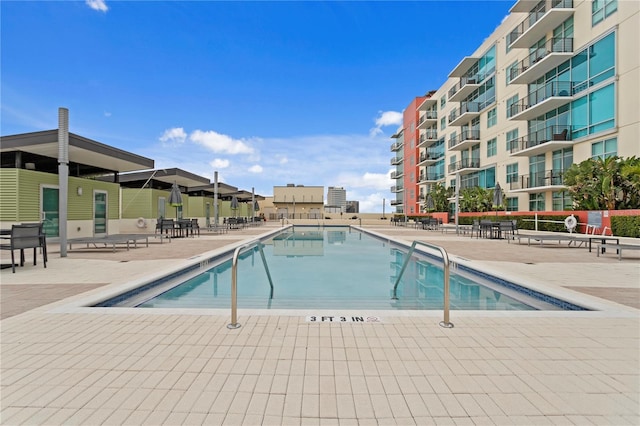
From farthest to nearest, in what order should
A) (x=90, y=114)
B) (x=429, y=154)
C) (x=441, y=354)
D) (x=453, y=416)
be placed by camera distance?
(x=429, y=154)
(x=90, y=114)
(x=441, y=354)
(x=453, y=416)

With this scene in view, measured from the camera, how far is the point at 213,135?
1802 inches

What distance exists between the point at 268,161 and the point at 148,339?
148ft

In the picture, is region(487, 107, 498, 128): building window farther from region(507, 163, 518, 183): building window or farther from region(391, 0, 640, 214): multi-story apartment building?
region(507, 163, 518, 183): building window

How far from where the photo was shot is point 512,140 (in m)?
24.9

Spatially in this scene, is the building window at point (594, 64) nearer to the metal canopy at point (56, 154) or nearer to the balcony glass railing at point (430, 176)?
the balcony glass railing at point (430, 176)

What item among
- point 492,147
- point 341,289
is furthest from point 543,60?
point 341,289

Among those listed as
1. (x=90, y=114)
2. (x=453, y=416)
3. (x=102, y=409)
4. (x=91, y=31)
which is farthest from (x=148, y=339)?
(x=91, y=31)

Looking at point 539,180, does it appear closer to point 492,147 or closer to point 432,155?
point 492,147

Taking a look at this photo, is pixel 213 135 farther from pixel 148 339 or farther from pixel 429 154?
pixel 148 339

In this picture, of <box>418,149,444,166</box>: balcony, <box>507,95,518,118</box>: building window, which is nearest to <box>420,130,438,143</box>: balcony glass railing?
<box>418,149,444,166</box>: balcony

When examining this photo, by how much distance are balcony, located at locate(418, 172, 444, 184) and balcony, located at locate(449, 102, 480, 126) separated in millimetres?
7211

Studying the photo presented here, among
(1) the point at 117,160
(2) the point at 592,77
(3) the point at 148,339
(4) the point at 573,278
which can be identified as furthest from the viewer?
(2) the point at 592,77

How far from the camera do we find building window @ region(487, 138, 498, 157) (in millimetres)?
27956

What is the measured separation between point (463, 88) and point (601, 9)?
13.8 m
